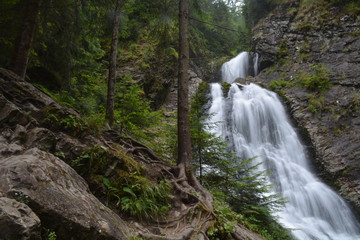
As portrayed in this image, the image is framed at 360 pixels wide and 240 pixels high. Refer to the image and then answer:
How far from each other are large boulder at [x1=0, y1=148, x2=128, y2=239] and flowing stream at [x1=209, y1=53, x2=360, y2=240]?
17.8 feet

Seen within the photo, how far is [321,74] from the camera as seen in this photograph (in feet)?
54.0

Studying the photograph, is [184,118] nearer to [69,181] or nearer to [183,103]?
[183,103]

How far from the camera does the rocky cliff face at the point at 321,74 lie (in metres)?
12.1

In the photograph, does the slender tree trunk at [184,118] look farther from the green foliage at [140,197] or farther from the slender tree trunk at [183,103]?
the green foliage at [140,197]

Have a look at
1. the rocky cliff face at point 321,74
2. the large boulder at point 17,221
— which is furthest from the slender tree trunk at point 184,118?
the rocky cliff face at point 321,74

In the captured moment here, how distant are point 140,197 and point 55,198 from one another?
1.64 metres

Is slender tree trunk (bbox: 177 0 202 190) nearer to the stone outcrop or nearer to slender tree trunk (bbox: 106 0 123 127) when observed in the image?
the stone outcrop

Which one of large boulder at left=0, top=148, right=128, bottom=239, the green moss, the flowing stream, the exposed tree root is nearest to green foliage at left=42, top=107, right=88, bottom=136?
the exposed tree root

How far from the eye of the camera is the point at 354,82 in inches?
583

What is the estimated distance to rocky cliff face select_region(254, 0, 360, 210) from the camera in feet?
39.7

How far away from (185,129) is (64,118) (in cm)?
286

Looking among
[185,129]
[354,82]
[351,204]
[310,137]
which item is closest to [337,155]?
[310,137]

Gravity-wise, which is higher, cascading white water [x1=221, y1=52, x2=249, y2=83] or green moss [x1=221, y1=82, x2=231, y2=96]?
cascading white water [x1=221, y1=52, x2=249, y2=83]

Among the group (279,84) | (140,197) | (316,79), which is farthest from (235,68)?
(140,197)
